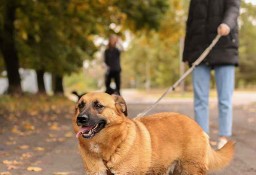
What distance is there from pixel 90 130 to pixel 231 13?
3.24m

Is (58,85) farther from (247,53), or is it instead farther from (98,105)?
(247,53)

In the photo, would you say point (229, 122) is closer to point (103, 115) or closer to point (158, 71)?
point (103, 115)

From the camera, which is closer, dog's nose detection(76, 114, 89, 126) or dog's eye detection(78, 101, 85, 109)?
dog's nose detection(76, 114, 89, 126)

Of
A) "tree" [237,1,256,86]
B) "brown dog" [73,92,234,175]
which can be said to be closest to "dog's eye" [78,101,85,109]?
"brown dog" [73,92,234,175]

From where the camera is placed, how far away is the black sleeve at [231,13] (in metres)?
6.63

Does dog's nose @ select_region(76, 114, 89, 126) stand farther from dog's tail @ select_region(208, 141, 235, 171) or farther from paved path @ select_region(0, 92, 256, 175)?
paved path @ select_region(0, 92, 256, 175)

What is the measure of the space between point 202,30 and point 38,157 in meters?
2.89

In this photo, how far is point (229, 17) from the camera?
6664 millimetres

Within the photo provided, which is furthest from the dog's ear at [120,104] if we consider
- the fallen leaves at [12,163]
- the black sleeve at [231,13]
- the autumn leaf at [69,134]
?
the autumn leaf at [69,134]

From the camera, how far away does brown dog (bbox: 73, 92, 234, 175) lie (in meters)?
4.31

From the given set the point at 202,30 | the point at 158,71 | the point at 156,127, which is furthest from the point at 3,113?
the point at 158,71

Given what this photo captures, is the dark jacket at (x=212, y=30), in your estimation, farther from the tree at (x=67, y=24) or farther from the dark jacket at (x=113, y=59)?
the tree at (x=67, y=24)

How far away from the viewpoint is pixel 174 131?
4746 millimetres

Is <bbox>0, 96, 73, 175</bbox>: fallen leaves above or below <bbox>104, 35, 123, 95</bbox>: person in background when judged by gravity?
below
